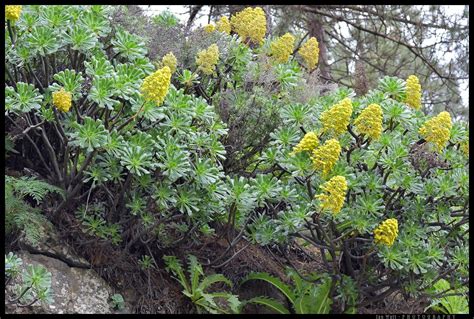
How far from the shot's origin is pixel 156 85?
350cm

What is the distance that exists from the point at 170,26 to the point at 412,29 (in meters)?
4.82

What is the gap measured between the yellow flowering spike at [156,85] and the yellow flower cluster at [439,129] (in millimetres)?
1614

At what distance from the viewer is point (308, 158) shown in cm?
375

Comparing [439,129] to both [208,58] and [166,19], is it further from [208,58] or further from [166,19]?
[166,19]

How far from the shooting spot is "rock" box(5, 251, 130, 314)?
12.5 feet

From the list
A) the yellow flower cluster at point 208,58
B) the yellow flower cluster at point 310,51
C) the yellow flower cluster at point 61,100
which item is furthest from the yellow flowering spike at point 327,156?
the yellow flower cluster at point 310,51

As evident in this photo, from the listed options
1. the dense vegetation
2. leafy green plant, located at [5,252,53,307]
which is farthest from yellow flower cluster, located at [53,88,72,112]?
leafy green plant, located at [5,252,53,307]

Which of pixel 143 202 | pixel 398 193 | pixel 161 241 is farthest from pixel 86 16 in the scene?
pixel 398 193

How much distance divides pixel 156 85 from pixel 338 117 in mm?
1068

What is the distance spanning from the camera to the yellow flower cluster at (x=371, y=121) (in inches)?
149

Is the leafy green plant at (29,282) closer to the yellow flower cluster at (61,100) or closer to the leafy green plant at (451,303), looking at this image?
the yellow flower cluster at (61,100)

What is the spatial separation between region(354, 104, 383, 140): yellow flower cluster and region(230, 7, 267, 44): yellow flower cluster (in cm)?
162
